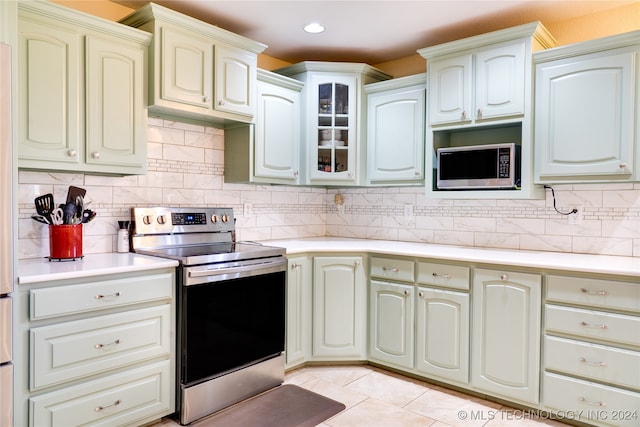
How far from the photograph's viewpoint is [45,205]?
2.34 meters

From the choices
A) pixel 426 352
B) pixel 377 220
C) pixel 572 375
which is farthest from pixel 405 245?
pixel 572 375

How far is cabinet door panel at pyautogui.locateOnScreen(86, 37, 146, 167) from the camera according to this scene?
7.66 ft

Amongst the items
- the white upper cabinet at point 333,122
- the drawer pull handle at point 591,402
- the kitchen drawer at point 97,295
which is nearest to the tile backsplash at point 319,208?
the white upper cabinet at point 333,122

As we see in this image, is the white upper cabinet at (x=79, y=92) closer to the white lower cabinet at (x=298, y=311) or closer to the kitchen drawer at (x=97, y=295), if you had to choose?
the kitchen drawer at (x=97, y=295)

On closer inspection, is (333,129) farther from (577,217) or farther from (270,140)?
(577,217)

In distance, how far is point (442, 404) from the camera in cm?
264

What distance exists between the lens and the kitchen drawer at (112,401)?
1.96 m

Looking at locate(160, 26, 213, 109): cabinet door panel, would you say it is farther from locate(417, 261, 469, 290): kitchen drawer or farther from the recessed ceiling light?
locate(417, 261, 469, 290): kitchen drawer

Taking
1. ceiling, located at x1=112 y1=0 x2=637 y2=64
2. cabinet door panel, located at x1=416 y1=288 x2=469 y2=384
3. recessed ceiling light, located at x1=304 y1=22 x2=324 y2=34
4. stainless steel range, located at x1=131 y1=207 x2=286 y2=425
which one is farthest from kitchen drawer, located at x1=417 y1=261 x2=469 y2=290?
recessed ceiling light, located at x1=304 y1=22 x2=324 y2=34

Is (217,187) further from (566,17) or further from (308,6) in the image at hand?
(566,17)

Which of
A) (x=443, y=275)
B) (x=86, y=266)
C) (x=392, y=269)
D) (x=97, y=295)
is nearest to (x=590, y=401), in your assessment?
(x=443, y=275)

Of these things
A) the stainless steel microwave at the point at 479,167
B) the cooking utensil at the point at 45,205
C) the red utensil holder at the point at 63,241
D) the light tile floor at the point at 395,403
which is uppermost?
the stainless steel microwave at the point at 479,167

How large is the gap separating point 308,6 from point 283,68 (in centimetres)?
81

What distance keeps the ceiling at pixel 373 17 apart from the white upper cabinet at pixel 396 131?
347mm
